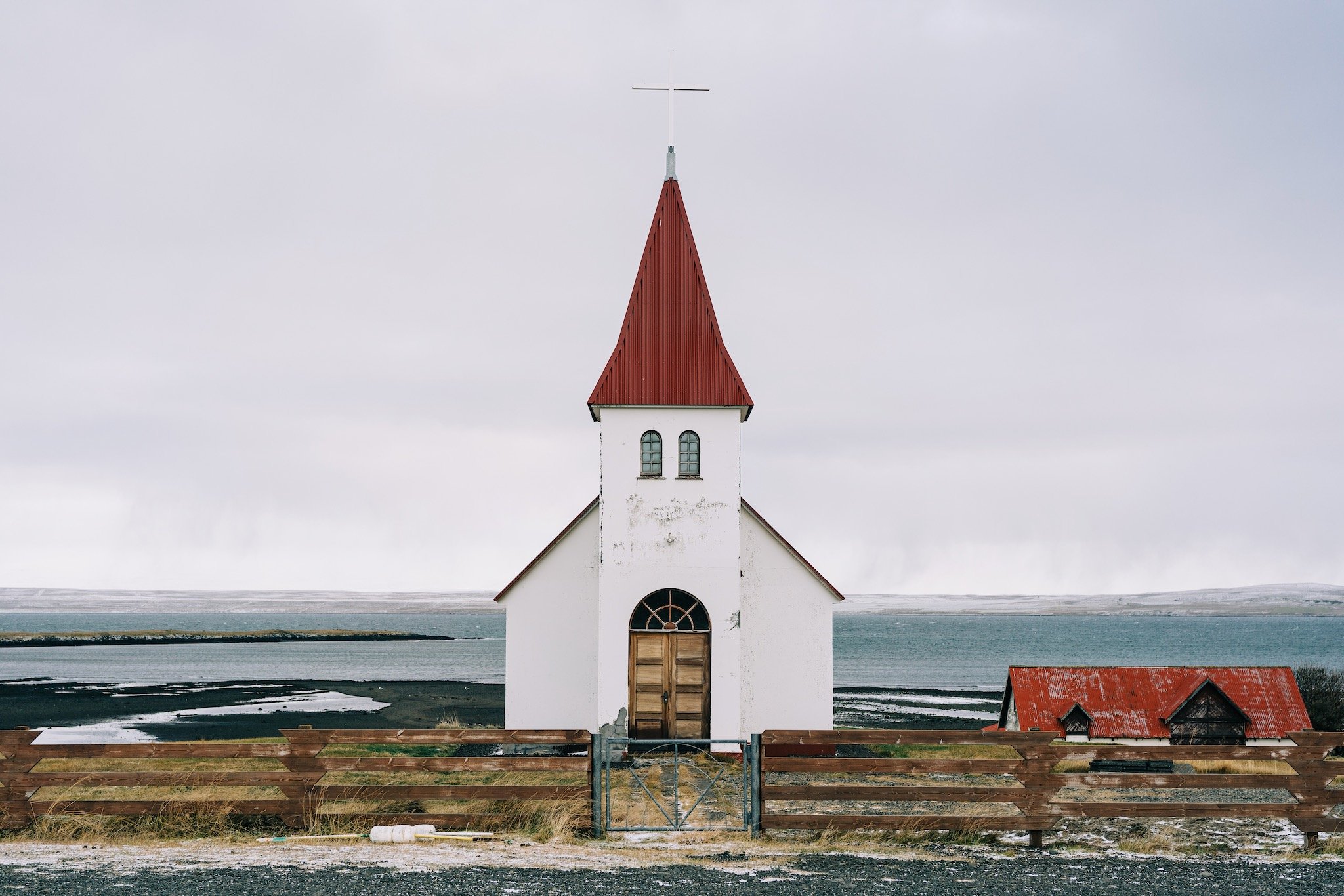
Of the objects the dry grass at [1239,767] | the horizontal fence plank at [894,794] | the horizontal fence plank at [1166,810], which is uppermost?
the horizontal fence plank at [894,794]

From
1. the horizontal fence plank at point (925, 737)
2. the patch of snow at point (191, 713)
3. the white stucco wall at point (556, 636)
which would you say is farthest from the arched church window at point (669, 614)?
the patch of snow at point (191, 713)

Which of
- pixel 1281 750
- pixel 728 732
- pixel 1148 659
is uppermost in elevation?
pixel 1281 750

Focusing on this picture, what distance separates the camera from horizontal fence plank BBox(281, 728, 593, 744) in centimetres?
1027

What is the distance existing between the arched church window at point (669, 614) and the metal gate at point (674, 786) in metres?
2.11

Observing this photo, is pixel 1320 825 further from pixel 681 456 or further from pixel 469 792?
pixel 681 456

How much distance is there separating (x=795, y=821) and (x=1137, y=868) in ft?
10.9

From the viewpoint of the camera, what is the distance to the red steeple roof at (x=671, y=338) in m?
18.6

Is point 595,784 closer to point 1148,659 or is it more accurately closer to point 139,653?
point 139,653

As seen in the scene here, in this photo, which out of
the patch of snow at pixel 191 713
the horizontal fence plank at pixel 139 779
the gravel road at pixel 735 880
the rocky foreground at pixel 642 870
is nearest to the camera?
the gravel road at pixel 735 880

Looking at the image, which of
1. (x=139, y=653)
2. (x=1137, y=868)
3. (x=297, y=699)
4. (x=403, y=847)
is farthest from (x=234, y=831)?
(x=139, y=653)

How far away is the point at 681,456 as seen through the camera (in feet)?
61.1

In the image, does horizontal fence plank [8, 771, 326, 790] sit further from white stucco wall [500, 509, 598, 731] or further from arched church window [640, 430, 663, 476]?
white stucco wall [500, 509, 598, 731]

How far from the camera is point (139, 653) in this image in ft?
352

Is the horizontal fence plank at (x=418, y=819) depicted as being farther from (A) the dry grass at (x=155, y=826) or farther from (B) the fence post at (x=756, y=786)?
(B) the fence post at (x=756, y=786)
